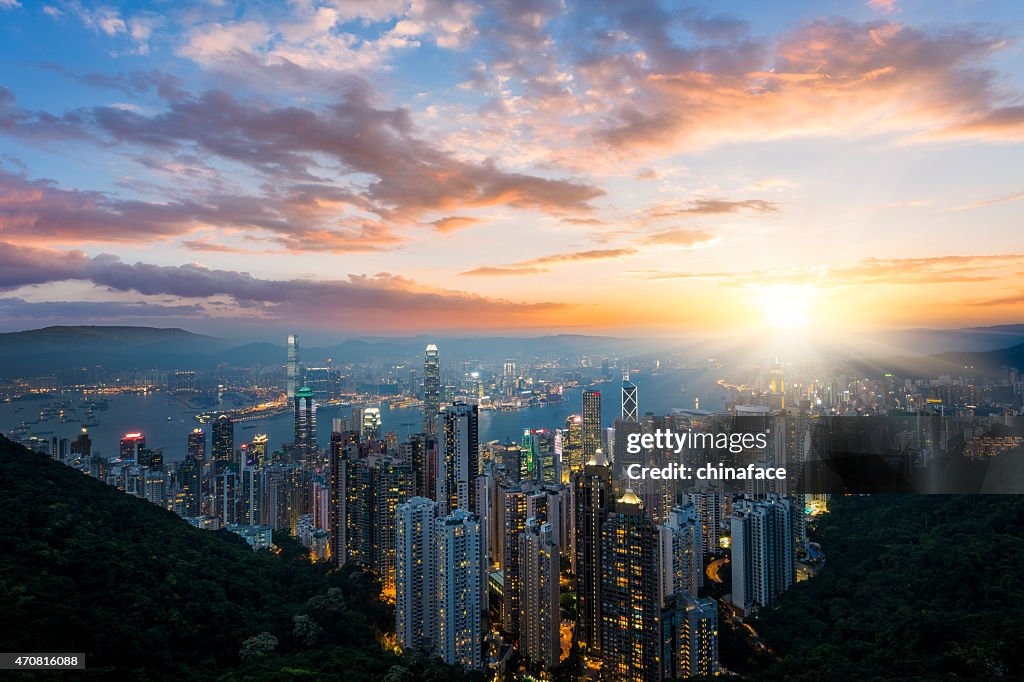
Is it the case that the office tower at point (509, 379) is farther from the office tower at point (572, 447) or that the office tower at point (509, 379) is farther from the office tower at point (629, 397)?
the office tower at point (629, 397)

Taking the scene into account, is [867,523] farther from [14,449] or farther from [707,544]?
[14,449]

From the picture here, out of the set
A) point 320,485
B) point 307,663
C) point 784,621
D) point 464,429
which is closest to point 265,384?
point 320,485

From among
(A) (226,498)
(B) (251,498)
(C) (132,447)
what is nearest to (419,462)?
(B) (251,498)

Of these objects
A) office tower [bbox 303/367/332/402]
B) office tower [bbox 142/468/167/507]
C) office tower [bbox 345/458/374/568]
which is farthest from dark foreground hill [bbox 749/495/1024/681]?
office tower [bbox 303/367/332/402]

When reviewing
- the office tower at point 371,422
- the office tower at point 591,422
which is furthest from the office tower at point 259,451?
the office tower at point 591,422

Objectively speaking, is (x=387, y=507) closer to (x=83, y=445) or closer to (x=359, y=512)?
(x=359, y=512)
